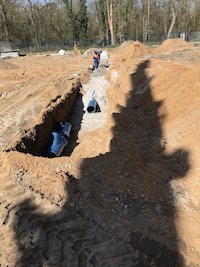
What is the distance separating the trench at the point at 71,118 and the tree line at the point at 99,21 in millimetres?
32555

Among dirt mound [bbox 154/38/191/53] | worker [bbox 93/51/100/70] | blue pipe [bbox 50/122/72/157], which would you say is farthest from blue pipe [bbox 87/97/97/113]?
dirt mound [bbox 154/38/191/53]

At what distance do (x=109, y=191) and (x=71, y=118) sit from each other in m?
7.86

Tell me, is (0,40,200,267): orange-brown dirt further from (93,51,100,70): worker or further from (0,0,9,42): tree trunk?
(0,0,9,42): tree trunk

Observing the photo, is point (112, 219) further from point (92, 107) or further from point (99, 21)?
point (99, 21)

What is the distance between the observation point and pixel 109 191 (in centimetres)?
640

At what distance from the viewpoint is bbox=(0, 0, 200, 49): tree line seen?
1960 inches

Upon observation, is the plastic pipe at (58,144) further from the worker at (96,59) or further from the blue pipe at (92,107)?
the worker at (96,59)

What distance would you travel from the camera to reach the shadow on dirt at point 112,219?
4855 millimetres

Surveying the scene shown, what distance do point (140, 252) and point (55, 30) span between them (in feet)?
197

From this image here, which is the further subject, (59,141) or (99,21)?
(99,21)

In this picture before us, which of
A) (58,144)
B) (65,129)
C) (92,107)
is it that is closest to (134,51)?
(92,107)

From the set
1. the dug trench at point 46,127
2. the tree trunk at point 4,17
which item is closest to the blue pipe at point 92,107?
the dug trench at point 46,127

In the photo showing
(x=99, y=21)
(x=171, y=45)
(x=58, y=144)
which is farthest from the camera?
(x=99, y=21)

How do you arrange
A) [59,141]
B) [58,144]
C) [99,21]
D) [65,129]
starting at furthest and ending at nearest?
1. [99,21]
2. [65,129]
3. [59,141]
4. [58,144]
